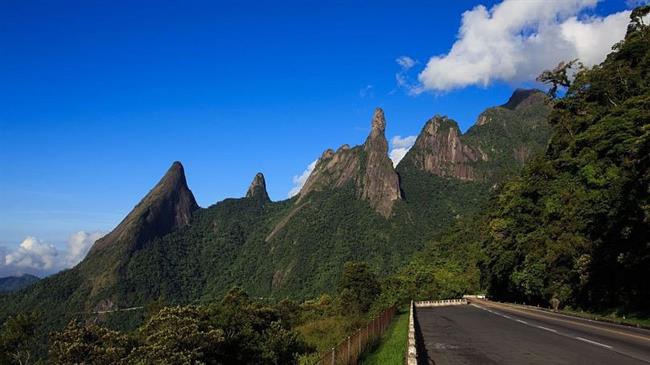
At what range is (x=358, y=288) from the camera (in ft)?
204

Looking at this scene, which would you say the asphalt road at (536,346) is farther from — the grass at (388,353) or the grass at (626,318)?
the grass at (626,318)

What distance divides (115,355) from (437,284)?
59.2 meters

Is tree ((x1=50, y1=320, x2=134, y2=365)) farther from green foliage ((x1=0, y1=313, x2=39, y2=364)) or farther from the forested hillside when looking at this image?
the forested hillside

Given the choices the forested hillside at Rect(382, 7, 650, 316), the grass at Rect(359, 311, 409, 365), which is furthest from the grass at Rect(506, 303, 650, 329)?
the grass at Rect(359, 311, 409, 365)

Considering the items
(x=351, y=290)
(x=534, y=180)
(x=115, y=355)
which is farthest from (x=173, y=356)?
(x=534, y=180)

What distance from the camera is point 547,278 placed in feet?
138

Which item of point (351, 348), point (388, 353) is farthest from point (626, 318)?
point (351, 348)

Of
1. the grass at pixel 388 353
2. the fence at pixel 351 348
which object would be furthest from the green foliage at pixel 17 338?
the fence at pixel 351 348

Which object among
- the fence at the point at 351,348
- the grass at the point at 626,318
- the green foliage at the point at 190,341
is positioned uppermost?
the grass at the point at 626,318

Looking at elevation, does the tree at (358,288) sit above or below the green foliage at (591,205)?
below

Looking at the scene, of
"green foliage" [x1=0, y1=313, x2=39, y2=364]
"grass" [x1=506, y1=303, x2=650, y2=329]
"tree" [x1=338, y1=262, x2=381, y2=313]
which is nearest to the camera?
"grass" [x1=506, y1=303, x2=650, y2=329]

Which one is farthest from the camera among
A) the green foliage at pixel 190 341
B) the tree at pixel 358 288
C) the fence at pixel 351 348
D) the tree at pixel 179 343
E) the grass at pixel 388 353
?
the tree at pixel 358 288

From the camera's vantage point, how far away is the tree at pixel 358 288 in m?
61.1

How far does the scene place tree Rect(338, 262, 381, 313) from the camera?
200 feet
